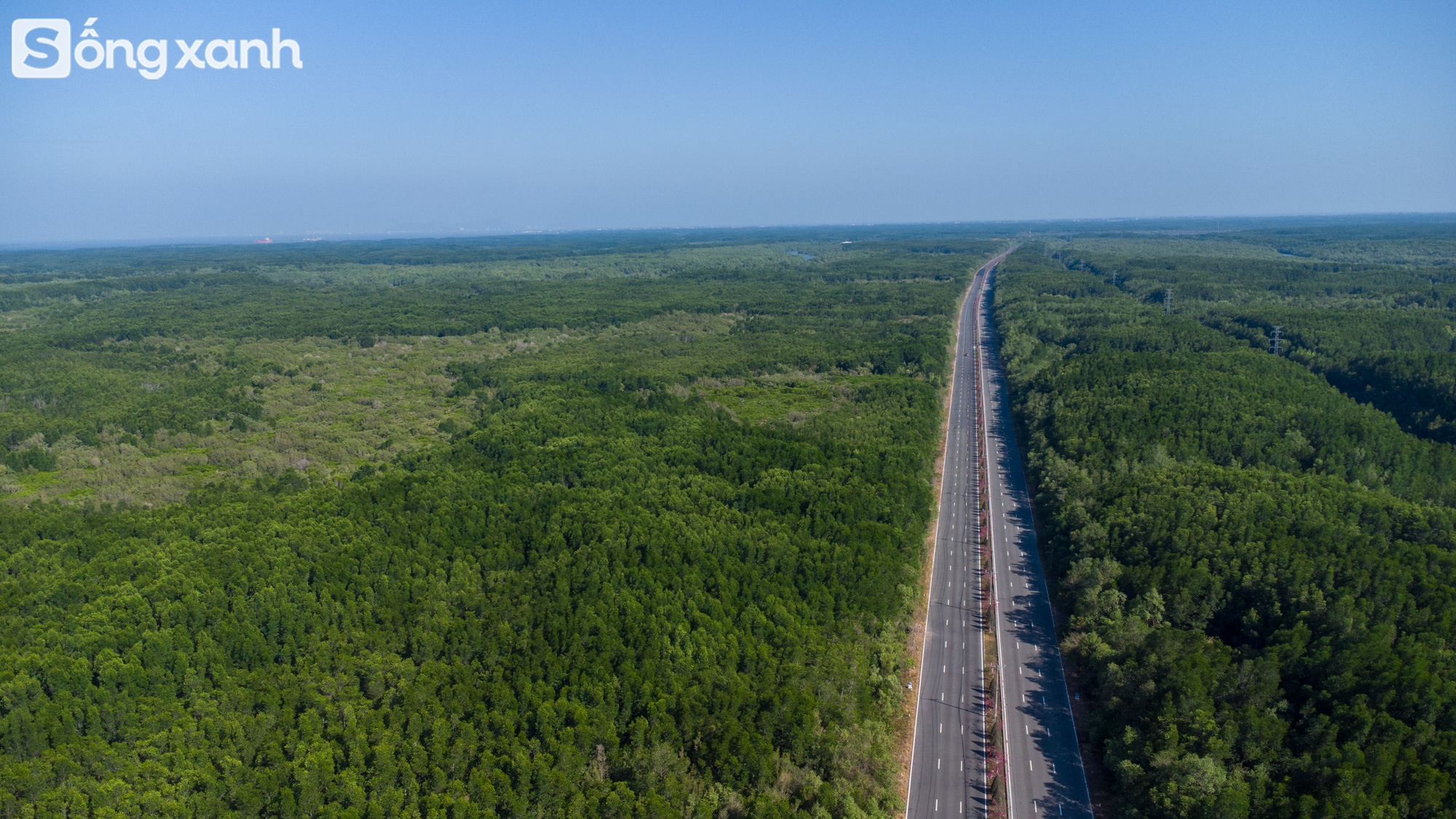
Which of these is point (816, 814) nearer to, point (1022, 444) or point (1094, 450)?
point (1094, 450)

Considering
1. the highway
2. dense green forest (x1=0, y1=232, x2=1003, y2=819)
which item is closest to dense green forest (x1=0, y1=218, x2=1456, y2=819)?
dense green forest (x1=0, y1=232, x2=1003, y2=819)

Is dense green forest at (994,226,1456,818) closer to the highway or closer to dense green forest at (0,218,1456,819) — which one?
dense green forest at (0,218,1456,819)

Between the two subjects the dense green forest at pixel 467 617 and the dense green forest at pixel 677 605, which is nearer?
the dense green forest at pixel 677 605

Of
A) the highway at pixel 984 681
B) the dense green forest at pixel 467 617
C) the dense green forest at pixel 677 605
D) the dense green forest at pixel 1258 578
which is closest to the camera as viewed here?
the dense green forest at pixel 1258 578

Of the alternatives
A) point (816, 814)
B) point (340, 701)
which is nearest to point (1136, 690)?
point (816, 814)

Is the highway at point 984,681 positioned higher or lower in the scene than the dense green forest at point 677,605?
lower

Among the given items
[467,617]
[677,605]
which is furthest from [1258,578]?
[467,617]

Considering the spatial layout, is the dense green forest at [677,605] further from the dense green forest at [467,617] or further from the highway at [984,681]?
the highway at [984,681]

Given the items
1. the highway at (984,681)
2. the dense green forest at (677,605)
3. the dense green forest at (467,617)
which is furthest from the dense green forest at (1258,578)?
the dense green forest at (467,617)

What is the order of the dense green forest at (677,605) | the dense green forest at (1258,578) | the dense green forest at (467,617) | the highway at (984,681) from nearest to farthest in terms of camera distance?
the dense green forest at (1258,578)
the dense green forest at (677,605)
the dense green forest at (467,617)
the highway at (984,681)
